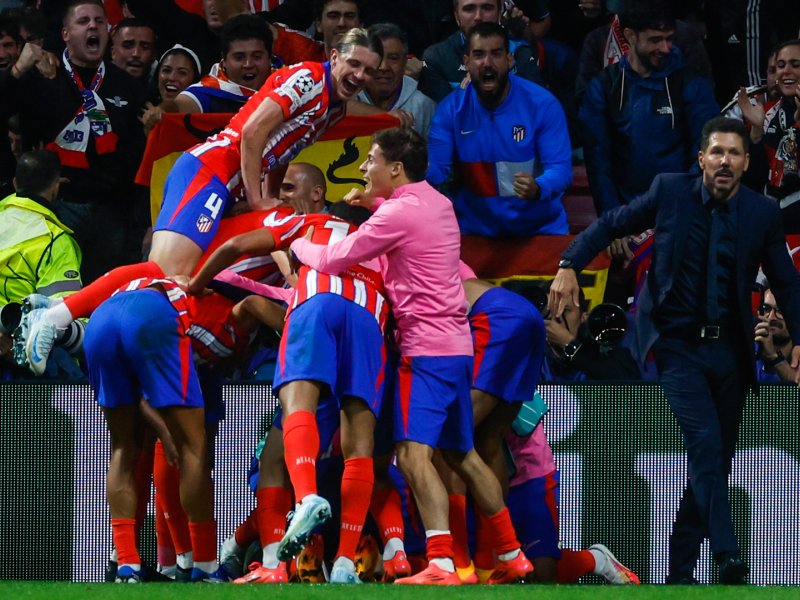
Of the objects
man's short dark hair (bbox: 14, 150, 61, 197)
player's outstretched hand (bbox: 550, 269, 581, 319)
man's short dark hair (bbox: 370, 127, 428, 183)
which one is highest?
man's short dark hair (bbox: 14, 150, 61, 197)

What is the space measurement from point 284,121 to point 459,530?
2.11 metres

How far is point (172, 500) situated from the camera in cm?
553

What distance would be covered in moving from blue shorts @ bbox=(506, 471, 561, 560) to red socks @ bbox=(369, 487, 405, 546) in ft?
1.94

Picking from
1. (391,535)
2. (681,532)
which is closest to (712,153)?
(681,532)

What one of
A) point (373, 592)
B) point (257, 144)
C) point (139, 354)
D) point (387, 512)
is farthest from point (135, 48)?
point (373, 592)

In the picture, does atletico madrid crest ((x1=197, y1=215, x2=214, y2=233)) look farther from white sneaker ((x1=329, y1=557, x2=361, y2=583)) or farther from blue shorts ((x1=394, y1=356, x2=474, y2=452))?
white sneaker ((x1=329, y1=557, x2=361, y2=583))

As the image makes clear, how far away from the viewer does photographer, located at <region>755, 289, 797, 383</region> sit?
6363 millimetres

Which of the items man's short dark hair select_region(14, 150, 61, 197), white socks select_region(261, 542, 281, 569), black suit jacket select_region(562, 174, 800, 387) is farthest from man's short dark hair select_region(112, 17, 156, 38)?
white socks select_region(261, 542, 281, 569)

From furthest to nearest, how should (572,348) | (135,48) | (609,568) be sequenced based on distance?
(135,48) < (572,348) < (609,568)

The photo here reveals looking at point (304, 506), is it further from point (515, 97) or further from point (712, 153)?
point (515, 97)

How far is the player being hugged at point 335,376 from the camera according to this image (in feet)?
16.1

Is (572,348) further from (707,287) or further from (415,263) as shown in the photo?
(415,263)

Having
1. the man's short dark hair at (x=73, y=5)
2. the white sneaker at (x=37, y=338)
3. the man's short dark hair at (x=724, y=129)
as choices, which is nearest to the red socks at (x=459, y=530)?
the white sneaker at (x=37, y=338)

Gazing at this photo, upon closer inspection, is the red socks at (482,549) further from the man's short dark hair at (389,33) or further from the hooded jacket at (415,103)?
the man's short dark hair at (389,33)
